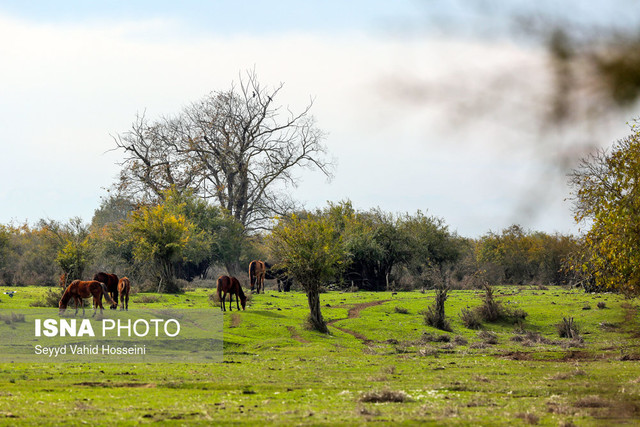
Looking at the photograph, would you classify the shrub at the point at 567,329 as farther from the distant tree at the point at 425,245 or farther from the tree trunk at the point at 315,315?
the distant tree at the point at 425,245

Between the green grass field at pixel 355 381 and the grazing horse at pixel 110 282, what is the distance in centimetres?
498

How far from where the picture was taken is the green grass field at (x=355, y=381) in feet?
37.1

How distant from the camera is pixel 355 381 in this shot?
17062mm

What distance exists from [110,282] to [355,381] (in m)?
20.0

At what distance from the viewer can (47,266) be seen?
69.7 m

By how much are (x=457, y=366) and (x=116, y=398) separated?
37.2 ft

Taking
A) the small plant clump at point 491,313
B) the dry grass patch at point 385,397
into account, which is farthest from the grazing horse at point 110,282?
the dry grass patch at point 385,397

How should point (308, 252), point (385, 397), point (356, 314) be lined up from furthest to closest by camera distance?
point (356, 314) < point (308, 252) < point (385, 397)

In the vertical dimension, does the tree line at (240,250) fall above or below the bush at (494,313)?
above

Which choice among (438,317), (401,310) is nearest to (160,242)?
(401,310)

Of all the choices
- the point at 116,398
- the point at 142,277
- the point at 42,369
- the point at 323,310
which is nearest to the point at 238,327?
the point at 323,310

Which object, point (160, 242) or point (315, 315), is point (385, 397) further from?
point (160, 242)

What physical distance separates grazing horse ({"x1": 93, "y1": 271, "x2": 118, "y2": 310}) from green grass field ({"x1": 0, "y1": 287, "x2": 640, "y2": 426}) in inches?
196

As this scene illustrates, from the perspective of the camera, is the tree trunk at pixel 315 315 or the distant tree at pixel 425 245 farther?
the distant tree at pixel 425 245
